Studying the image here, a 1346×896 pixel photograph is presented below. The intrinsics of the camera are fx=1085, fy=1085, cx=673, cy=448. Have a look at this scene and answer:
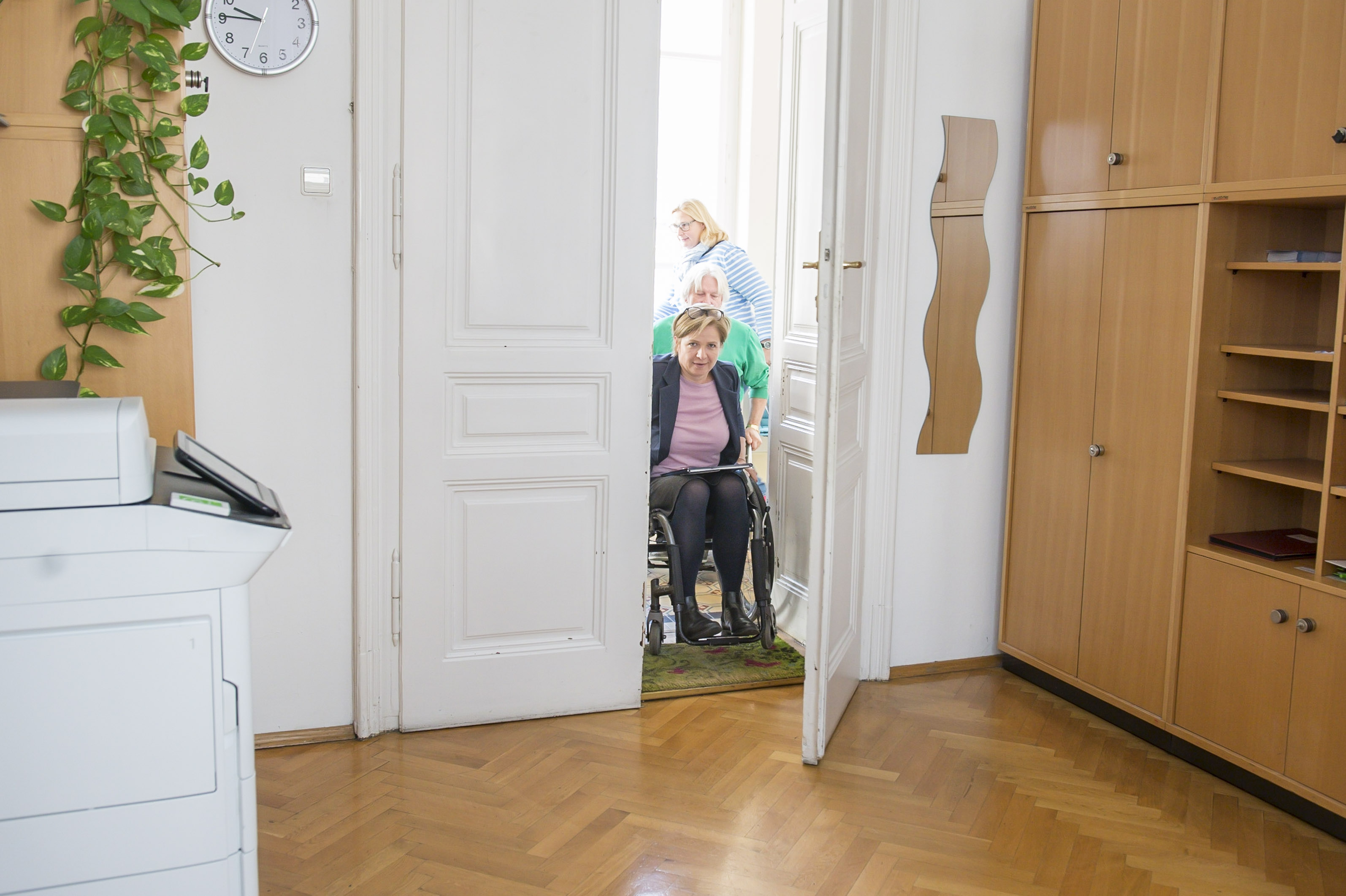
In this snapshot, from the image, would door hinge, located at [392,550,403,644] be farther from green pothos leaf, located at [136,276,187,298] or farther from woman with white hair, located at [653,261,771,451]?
woman with white hair, located at [653,261,771,451]

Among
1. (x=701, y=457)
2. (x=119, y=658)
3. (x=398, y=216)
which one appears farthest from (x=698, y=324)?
(x=119, y=658)

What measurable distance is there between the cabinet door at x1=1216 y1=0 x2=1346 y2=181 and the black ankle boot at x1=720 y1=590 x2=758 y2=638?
2.02 meters

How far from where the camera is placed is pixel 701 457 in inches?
160

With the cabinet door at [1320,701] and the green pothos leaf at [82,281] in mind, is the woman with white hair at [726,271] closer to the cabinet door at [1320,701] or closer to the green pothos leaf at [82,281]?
the cabinet door at [1320,701]

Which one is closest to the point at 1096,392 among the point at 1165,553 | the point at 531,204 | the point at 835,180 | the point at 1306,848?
the point at 1165,553

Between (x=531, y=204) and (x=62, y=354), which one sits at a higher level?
(x=531, y=204)

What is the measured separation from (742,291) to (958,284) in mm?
1381

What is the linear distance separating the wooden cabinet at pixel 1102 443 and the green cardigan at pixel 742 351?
3.61 feet

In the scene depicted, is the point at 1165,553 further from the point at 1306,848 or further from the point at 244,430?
the point at 244,430

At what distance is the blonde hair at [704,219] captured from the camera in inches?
196

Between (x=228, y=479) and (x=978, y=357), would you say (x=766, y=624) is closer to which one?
(x=978, y=357)

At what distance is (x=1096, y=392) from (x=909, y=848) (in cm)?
153

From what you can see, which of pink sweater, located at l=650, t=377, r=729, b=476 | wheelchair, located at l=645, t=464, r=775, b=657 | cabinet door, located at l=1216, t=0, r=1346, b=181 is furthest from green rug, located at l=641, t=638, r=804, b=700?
cabinet door, located at l=1216, t=0, r=1346, b=181

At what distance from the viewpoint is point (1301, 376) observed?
3.09 meters
